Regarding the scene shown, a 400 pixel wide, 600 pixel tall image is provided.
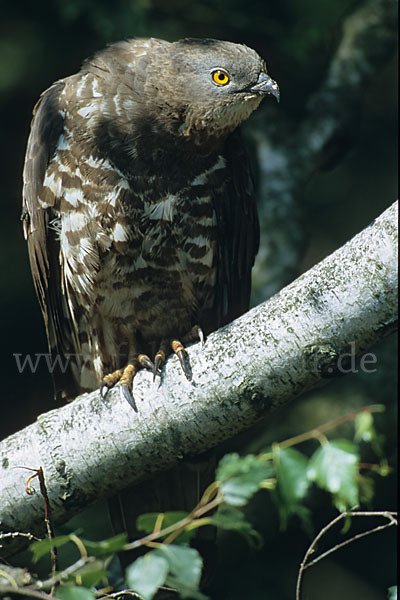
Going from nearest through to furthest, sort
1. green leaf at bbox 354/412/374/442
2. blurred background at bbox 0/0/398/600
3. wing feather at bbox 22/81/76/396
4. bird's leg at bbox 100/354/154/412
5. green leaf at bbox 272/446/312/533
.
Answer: green leaf at bbox 272/446/312/533 → green leaf at bbox 354/412/374/442 → bird's leg at bbox 100/354/154/412 → wing feather at bbox 22/81/76/396 → blurred background at bbox 0/0/398/600

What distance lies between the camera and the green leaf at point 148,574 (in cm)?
146

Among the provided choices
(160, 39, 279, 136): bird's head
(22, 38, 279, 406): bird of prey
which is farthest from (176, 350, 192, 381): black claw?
(160, 39, 279, 136): bird's head

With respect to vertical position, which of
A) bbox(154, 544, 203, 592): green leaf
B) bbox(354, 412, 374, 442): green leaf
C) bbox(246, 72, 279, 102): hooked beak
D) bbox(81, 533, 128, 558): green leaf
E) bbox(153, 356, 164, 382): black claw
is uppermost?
bbox(246, 72, 279, 102): hooked beak

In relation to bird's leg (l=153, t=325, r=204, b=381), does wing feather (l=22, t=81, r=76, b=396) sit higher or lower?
higher

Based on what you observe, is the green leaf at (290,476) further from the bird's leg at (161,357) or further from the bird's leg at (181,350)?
the bird's leg at (161,357)

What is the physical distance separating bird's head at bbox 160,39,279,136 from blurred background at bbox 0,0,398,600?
41.6 inches

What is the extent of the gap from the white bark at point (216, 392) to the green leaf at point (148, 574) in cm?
93

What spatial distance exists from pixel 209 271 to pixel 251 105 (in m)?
0.79

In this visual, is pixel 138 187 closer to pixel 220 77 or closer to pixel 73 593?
pixel 220 77

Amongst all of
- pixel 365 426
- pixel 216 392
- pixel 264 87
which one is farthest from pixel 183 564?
pixel 264 87

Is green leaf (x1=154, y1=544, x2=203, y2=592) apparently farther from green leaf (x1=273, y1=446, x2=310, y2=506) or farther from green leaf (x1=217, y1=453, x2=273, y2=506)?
green leaf (x1=273, y1=446, x2=310, y2=506)

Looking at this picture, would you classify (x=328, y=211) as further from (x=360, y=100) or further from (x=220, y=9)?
(x=220, y=9)

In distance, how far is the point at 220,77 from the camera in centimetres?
323

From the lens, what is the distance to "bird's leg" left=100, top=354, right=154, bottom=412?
104 inches
